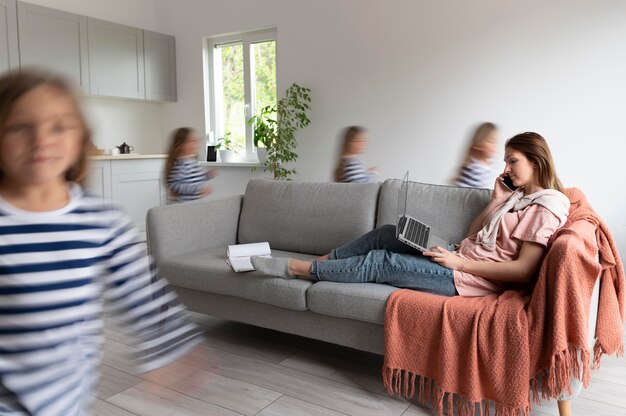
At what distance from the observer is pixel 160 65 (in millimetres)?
5867

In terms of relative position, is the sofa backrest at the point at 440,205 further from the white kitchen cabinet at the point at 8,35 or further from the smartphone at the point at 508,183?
the white kitchen cabinet at the point at 8,35

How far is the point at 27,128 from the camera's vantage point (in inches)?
28.0

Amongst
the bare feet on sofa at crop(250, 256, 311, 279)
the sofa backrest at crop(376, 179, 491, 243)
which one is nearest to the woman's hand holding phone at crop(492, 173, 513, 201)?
the sofa backrest at crop(376, 179, 491, 243)

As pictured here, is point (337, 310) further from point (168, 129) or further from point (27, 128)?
point (168, 129)

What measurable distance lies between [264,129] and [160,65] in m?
1.69

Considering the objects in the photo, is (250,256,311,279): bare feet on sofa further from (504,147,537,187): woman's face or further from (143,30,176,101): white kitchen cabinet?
(143,30,176,101): white kitchen cabinet

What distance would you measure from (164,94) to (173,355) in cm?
554

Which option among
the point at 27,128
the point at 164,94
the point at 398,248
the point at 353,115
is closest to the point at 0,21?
the point at 164,94

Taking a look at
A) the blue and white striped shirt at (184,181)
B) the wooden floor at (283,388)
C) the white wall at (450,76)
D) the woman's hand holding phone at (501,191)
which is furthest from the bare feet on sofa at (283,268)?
the white wall at (450,76)

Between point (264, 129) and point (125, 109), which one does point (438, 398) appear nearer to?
point (264, 129)

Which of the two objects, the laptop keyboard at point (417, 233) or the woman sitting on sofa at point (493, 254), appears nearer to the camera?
the woman sitting on sofa at point (493, 254)

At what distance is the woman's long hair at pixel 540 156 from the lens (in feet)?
6.90

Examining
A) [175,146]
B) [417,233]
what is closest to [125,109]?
[175,146]

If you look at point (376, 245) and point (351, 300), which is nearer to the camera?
point (351, 300)
